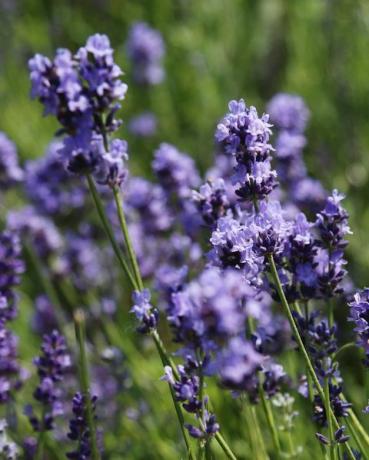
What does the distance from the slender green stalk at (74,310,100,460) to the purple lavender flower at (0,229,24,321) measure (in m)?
0.63

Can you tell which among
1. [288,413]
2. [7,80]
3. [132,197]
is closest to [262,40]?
[7,80]

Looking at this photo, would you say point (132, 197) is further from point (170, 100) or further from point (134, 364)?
point (170, 100)

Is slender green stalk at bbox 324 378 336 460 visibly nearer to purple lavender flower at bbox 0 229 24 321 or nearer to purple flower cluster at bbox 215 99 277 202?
purple flower cluster at bbox 215 99 277 202

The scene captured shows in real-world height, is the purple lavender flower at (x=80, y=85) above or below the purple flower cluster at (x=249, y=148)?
above

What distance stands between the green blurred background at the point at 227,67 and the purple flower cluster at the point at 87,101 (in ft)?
7.29

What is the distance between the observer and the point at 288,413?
7.76 feet

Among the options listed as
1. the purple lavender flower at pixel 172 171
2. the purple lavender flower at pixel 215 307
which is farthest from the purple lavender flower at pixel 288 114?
the purple lavender flower at pixel 215 307

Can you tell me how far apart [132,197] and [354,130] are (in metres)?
1.72

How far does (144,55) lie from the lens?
17.4ft

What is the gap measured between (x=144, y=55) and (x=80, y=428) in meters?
3.61

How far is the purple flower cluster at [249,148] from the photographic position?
185 cm

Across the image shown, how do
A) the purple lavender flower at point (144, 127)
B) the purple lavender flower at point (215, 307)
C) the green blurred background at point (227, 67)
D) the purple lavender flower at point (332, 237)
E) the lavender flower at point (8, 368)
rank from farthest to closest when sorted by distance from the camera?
the purple lavender flower at point (144, 127)
the green blurred background at point (227, 67)
the lavender flower at point (8, 368)
the purple lavender flower at point (332, 237)
the purple lavender flower at point (215, 307)

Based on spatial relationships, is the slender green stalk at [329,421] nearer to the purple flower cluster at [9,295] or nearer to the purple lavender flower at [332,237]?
the purple lavender flower at [332,237]

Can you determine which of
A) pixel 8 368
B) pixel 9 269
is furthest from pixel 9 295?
pixel 8 368
